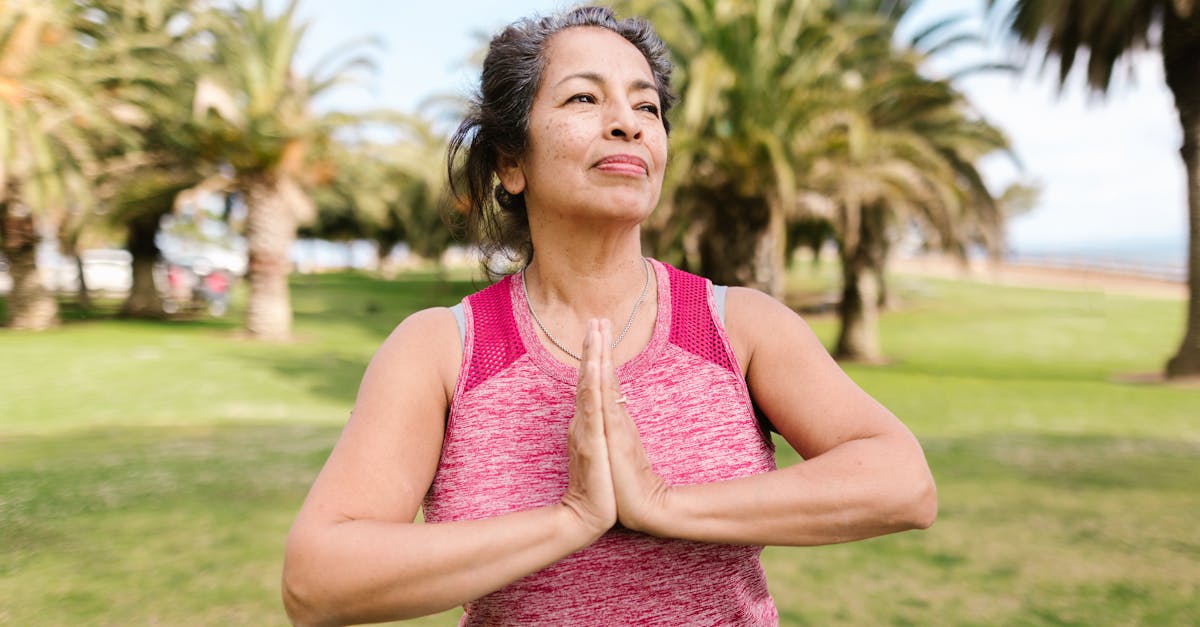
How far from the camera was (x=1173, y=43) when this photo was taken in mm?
15094

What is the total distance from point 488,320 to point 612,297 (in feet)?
0.81

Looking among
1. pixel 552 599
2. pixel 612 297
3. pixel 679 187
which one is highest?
pixel 679 187

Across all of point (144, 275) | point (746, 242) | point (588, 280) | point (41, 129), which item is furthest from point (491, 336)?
point (144, 275)

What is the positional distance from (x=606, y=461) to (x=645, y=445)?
0.16 m

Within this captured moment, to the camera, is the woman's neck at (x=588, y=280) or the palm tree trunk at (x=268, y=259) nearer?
the woman's neck at (x=588, y=280)

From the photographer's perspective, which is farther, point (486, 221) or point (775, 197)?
point (775, 197)

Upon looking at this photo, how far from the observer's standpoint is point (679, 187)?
15.5m

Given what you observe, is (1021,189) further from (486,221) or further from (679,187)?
(486,221)

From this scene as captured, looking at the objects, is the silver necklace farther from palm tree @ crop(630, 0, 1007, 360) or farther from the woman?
palm tree @ crop(630, 0, 1007, 360)

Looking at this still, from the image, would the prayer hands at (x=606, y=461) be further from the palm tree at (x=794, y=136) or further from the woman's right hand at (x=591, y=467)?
the palm tree at (x=794, y=136)

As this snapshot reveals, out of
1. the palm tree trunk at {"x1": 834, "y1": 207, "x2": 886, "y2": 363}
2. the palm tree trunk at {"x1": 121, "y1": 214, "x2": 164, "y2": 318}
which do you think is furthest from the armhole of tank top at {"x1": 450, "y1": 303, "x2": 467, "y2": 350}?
the palm tree trunk at {"x1": 121, "y1": 214, "x2": 164, "y2": 318}

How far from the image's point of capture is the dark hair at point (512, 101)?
69.0 inches

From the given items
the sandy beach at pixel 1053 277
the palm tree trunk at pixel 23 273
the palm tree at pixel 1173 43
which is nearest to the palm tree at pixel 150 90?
the palm tree trunk at pixel 23 273

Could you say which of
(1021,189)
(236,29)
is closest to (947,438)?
(236,29)
